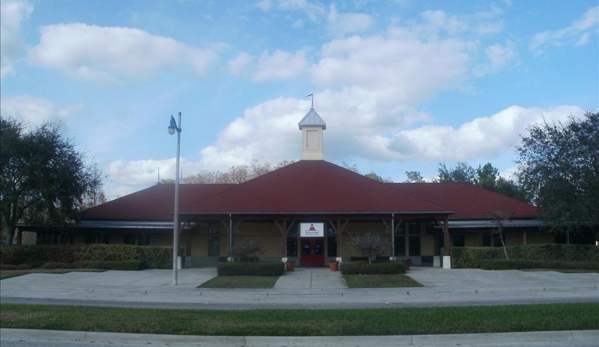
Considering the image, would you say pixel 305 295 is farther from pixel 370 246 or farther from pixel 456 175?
pixel 456 175

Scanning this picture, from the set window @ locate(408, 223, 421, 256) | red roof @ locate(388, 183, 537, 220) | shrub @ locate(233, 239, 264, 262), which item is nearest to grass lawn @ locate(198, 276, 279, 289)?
shrub @ locate(233, 239, 264, 262)

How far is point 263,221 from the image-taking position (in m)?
36.2

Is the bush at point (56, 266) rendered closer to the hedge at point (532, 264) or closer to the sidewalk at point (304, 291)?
the sidewalk at point (304, 291)

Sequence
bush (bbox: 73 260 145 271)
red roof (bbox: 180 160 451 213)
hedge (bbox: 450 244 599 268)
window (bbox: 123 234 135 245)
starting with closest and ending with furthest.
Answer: bush (bbox: 73 260 145 271), hedge (bbox: 450 244 599 268), red roof (bbox: 180 160 451 213), window (bbox: 123 234 135 245)

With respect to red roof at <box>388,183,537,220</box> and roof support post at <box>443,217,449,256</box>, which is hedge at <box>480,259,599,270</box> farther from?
red roof at <box>388,183,537,220</box>

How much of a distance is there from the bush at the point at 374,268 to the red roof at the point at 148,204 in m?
12.7

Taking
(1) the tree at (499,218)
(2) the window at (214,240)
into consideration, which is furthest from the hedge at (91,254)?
(1) the tree at (499,218)

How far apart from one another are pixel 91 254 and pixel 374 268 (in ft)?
52.1

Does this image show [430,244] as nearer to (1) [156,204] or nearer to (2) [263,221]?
(2) [263,221]

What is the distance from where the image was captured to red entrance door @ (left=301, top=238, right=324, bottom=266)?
118 feet

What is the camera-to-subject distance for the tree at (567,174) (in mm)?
32250

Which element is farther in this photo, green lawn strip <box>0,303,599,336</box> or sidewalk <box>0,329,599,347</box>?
green lawn strip <box>0,303,599,336</box>

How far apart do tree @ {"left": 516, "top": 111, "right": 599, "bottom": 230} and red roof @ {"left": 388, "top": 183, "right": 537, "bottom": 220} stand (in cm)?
325

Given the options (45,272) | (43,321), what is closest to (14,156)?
(45,272)
